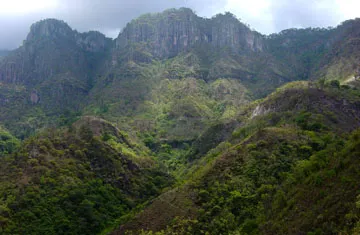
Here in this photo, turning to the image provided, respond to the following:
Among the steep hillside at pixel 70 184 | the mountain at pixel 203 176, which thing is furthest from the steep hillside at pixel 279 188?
the steep hillside at pixel 70 184

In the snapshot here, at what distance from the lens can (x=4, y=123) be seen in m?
169

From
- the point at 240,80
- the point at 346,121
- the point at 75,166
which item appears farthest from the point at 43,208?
the point at 240,80

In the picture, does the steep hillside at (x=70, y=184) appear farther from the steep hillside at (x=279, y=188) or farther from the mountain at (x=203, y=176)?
the steep hillside at (x=279, y=188)

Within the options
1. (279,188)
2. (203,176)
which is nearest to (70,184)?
(203,176)

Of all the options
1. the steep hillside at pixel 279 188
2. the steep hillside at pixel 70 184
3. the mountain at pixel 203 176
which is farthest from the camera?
the steep hillside at pixel 70 184

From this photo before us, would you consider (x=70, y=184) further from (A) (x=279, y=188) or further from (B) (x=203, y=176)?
(A) (x=279, y=188)

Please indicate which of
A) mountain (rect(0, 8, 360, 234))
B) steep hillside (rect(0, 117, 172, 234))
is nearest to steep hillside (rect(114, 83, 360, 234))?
mountain (rect(0, 8, 360, 234))

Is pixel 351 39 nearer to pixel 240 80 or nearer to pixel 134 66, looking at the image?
pixel 240 80

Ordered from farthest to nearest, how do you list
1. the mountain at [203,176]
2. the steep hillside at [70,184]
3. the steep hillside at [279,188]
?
the steep hillside at [70,184]
the mountain at [203,176]
the steep hillside at [279,188]

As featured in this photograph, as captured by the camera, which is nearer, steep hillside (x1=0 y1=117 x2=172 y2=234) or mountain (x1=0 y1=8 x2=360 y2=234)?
mountain (x1=0 y1=8 x2=360 y2=234)

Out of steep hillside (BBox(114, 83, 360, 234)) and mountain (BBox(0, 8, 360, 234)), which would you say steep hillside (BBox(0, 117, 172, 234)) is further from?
steep hillside (BBox(114, 83, 360, 234))

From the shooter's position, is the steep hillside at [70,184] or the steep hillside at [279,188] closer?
the steep hillside at [279,188]

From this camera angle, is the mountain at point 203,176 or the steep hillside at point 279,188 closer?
the steep hillside at point 279,188

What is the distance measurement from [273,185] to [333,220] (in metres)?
18.8
